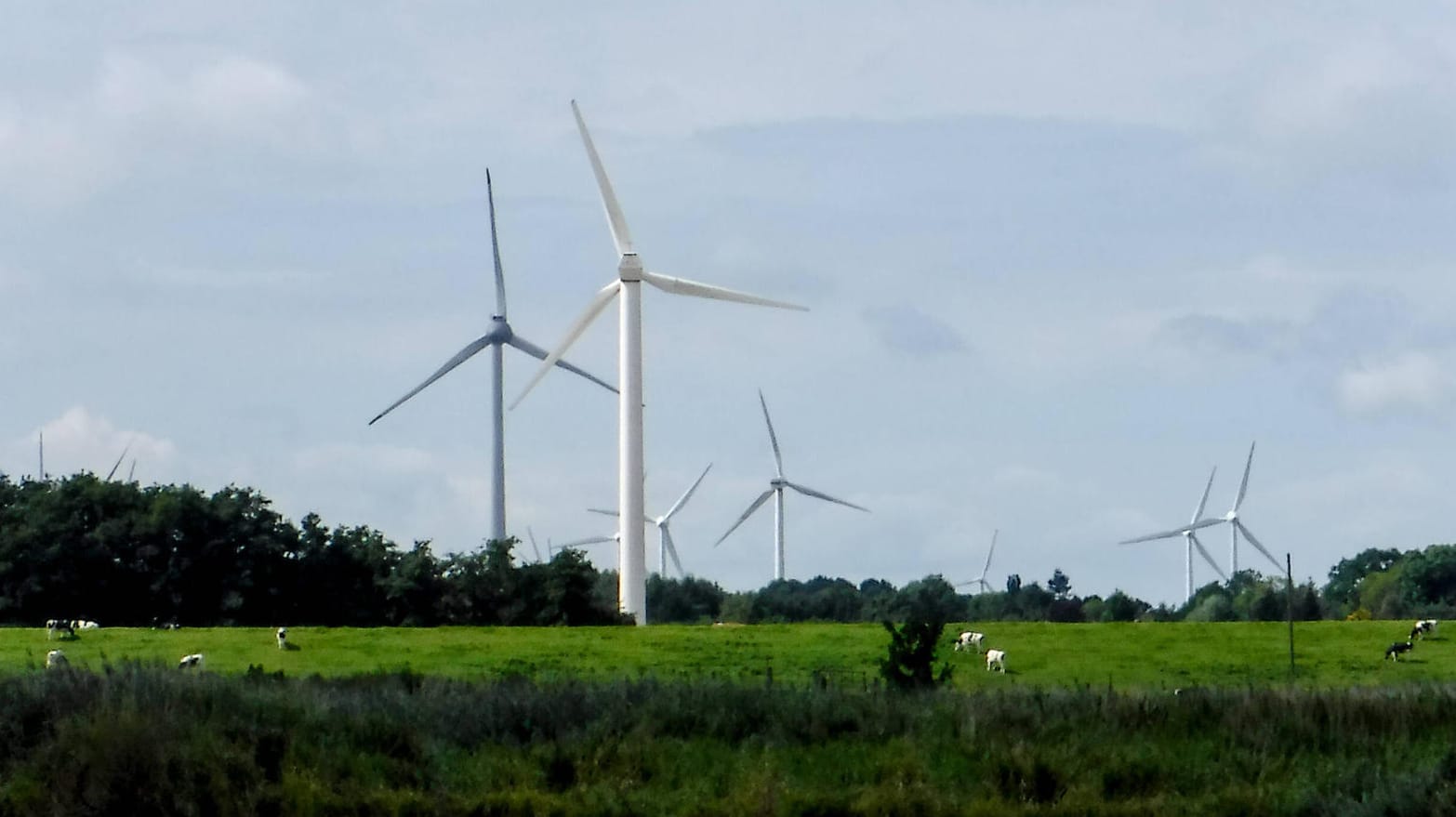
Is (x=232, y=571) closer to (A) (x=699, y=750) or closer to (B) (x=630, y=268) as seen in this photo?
(B) (x=630, y=268)

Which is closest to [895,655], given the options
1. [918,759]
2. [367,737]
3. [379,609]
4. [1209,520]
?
[918,759]

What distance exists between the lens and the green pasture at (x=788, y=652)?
41.0 m

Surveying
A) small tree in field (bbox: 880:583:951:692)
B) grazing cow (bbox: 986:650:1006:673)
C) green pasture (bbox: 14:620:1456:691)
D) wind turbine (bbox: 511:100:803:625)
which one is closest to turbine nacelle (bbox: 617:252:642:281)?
wind turbine (bbox: 511:100:803:625)

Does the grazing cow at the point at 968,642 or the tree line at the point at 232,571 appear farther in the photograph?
the tree line at the point at 232,571

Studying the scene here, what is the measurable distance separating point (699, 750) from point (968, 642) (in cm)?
1719

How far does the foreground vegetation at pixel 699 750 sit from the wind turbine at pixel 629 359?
37.2 meters

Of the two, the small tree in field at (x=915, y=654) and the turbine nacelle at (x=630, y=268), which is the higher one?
the turbine nacelle at (x=630, y=268)

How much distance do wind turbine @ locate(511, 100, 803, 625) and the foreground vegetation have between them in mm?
37186

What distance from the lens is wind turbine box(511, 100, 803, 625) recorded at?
69.4 metres

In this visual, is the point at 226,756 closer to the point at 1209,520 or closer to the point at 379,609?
the point at 379,609

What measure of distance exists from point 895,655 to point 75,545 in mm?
44263

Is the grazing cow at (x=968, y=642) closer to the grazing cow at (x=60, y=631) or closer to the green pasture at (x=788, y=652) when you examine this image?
the green pasture at (x=788, y=652)

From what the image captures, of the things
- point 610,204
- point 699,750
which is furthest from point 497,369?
point 699,750

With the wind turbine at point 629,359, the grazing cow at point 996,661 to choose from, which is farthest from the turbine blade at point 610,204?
the grazing cow at point 996,661
